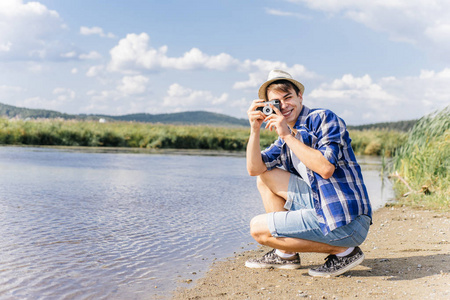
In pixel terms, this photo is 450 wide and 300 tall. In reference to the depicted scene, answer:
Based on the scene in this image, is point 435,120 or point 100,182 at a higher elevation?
point 435,120

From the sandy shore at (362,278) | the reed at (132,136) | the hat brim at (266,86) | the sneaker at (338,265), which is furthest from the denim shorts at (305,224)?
the reed at (132,136)

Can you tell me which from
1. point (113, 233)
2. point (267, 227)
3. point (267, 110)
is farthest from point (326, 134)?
point (113, 233)

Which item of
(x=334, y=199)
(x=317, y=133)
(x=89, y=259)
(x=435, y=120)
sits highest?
(x=435, y=120)

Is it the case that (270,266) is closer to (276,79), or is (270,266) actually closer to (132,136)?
(276,79)

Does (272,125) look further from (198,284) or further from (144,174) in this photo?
(144,174)

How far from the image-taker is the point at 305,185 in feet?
11.4

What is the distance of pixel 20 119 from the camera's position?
24312 mm

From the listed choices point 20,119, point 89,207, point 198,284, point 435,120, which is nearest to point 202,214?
point 89,207

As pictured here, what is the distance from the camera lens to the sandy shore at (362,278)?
9.70 feet

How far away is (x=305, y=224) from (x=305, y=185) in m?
0.33

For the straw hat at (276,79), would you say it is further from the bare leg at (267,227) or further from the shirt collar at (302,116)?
the bare leg at (267,227)

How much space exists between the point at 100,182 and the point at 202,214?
360 cm

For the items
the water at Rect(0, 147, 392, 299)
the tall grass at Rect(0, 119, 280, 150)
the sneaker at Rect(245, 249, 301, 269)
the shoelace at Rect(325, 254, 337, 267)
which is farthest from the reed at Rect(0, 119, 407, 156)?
the shoelace at Rect(325, 254, 337, 267)

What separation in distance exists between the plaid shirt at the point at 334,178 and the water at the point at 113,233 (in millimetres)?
→ 1082
